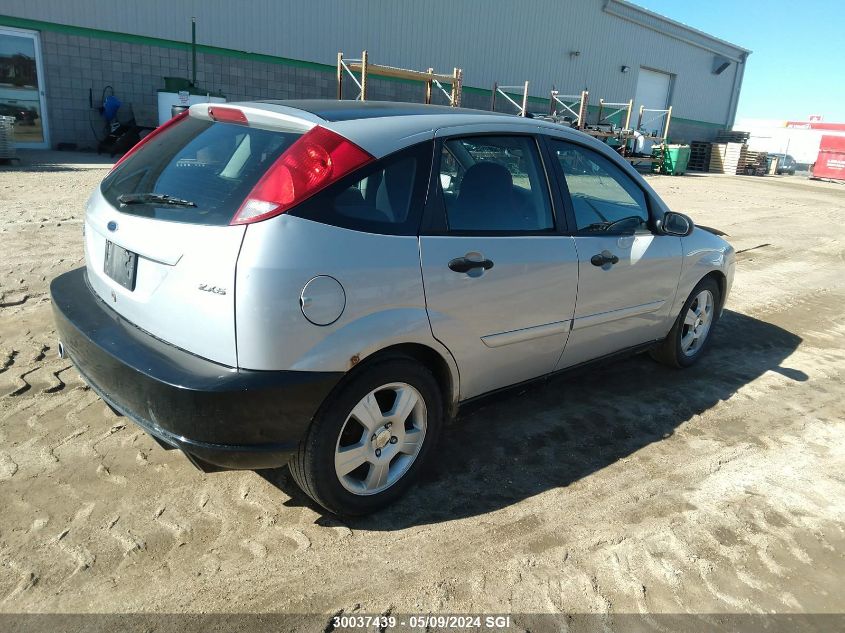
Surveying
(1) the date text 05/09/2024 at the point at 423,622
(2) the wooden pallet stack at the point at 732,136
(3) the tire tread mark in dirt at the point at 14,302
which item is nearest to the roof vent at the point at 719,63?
(2) the wooden pallet stack at the point at 732,136

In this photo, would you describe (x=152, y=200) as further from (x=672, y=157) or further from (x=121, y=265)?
(x=672, y=157)

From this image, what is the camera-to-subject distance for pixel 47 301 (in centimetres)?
496

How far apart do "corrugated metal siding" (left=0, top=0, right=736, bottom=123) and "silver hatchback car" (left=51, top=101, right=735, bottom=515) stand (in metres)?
15.9

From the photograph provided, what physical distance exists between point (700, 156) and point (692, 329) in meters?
32.5

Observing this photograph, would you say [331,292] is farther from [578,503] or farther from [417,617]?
[578,503]

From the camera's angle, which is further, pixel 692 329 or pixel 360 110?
pixel 692 329

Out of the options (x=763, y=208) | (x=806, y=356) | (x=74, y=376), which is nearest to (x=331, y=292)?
(x=74, y=376)

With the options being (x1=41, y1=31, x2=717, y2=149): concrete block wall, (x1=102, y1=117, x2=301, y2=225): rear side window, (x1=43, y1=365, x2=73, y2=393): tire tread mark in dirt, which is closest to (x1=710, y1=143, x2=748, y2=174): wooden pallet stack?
(x1=41, y1=31, x2=717, y2=149): concrete block wall

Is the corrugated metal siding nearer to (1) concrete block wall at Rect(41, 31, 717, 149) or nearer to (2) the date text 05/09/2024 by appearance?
(1) concrete block wall at Rect(41, 31, 717, 149)

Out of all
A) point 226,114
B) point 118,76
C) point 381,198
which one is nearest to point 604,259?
point 381,198

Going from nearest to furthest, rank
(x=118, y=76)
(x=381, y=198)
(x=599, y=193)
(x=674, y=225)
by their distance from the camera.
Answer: (x=381, y=198), (x=599, y=193), (x=674, y=225), (x=118, y=76)

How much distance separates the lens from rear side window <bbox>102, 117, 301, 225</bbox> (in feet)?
8.14

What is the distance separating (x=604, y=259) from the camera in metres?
3.58

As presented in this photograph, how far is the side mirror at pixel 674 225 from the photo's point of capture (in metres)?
4.05
